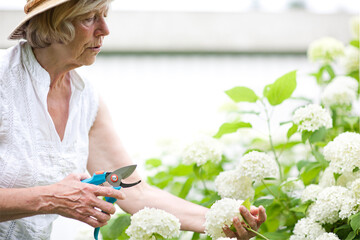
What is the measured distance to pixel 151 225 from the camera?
97cm

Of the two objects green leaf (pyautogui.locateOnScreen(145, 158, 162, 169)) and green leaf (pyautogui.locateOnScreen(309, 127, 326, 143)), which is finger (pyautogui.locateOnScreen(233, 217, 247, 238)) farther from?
green leaf (pyautogui.locateOnScreen(145, 158, 162, 169))

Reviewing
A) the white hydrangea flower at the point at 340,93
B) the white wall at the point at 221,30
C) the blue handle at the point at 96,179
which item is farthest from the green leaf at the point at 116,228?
the white wall at the point at 221,30

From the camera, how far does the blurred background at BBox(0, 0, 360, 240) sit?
304 centimetres

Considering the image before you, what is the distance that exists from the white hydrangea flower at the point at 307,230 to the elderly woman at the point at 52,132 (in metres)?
0.10

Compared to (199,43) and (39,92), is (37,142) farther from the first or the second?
(199,43)

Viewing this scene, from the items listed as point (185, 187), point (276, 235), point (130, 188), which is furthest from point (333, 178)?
point (130, 188)

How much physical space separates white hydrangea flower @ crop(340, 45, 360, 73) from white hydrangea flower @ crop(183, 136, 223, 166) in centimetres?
62

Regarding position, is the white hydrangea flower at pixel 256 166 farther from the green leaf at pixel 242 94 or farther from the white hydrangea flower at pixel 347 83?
the white hydrangea flower at pixel 347 83

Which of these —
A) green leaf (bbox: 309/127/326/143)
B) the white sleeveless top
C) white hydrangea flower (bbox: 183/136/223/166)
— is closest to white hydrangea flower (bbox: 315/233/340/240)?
green leaf (bbox: 309/127/326/143)

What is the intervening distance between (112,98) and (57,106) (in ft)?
6.00

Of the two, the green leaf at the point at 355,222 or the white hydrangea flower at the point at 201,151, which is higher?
the white hydrangea flower at the point at 201,151

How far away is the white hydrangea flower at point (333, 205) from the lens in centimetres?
102

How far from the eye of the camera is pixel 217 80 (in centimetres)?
324

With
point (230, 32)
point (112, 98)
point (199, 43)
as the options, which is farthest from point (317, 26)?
point (112, 98)
